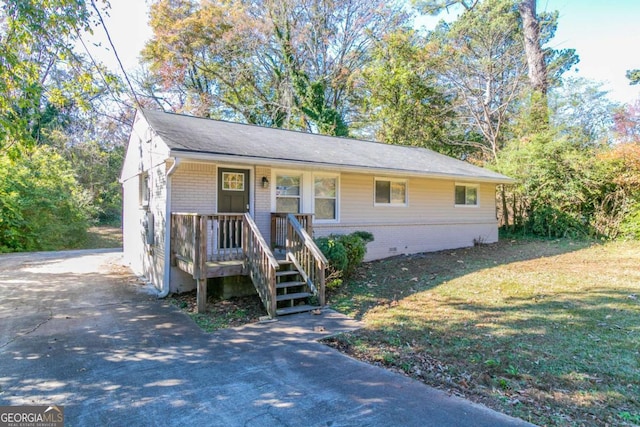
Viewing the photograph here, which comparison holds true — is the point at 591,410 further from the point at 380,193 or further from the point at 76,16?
the point at 76,16

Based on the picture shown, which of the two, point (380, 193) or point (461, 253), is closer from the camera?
point (380, 193)

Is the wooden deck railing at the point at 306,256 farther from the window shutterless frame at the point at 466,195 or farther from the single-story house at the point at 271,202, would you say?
the window shutterless frame at the point at 466,195

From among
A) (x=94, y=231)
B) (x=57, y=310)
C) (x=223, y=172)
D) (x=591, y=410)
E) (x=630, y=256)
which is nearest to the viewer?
(x=591, y=410)

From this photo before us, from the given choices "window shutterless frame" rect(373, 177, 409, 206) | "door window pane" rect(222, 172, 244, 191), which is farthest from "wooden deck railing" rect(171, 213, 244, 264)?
"window shutterless frame" rect(373, 177, 409, 206)

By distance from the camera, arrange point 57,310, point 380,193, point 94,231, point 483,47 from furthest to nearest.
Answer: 1. point 94,231
2. point 483,47
3. point 380,193
4. point 57,310

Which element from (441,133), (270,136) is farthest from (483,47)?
(270,136)

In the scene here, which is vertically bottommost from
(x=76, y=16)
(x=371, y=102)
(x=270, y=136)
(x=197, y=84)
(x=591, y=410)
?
(x=591, y=410)

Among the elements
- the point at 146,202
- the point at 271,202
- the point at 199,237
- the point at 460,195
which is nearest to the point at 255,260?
the point at 199,237

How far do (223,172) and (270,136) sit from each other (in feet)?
9.99

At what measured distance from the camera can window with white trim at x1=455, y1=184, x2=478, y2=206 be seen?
43.7 ft

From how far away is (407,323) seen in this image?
5.58 m

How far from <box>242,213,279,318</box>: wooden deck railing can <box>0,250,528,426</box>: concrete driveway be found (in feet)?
1.48
